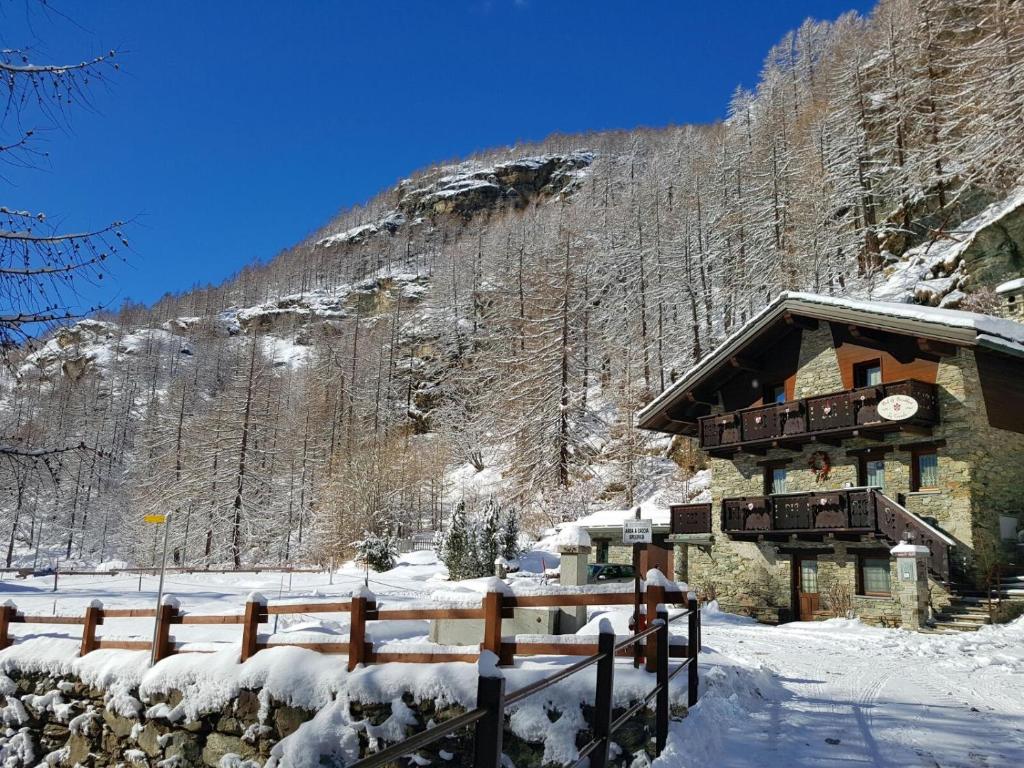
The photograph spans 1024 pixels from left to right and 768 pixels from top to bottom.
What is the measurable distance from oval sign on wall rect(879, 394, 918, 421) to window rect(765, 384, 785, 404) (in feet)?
16.6

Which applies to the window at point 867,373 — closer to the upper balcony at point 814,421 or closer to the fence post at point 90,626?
the upper balcony at point 814,421

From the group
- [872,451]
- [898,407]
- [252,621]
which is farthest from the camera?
[872,451]

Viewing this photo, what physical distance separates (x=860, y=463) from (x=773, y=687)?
13920 millimetres

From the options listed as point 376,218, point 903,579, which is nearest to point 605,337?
point 903,579

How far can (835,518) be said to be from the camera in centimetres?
1977

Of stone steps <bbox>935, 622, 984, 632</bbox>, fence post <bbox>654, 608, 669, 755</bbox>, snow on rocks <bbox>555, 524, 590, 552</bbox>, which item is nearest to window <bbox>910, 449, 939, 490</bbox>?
stone steps <bbox>935, 622, 984, 632</bbox>

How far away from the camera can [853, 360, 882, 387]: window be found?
70.5ft

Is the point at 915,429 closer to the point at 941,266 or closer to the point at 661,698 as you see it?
the point at 661,698

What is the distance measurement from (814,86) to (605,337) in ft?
85.1

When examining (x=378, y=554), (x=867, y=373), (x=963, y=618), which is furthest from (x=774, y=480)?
(x=378, y=554)

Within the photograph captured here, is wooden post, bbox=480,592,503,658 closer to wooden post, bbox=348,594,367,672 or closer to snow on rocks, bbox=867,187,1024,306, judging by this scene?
wooden post, bbox=348,594,367,672

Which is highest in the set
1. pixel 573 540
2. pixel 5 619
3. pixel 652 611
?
pixel 573 540

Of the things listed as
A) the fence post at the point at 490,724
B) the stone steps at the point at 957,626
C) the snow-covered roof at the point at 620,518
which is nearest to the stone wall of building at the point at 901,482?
the stone steps at the point at 957,626

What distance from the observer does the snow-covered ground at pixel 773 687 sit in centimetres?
646
